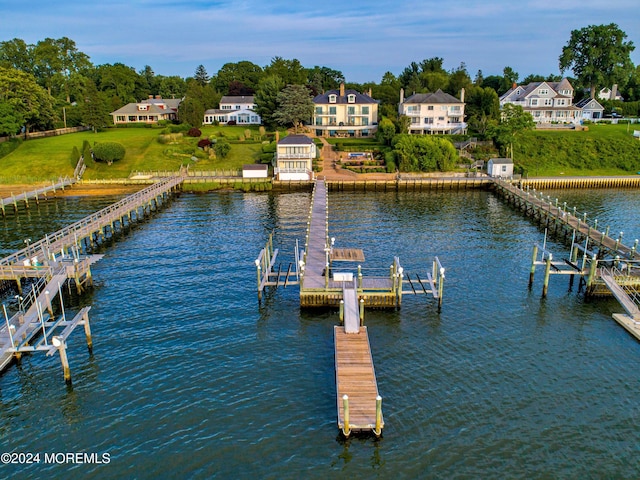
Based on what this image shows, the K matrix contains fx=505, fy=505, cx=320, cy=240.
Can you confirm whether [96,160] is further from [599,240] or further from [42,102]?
[599,240]

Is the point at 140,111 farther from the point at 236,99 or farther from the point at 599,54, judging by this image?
the point at 599,54

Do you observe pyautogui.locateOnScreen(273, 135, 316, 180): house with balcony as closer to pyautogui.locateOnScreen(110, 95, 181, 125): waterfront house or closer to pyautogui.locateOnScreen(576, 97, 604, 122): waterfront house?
pyautogui.locateOnScreen(110, 95, 181, 125): waterfront house

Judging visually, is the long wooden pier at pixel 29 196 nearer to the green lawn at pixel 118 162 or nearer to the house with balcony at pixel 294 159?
the green lawn at pixel 118 162

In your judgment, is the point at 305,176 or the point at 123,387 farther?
the point at 305,176

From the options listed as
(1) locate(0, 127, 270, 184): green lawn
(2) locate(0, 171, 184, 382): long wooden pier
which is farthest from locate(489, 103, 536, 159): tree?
(2) locate(0, 171, 184, 382): long wooden pier

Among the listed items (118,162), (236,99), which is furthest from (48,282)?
(236,99)

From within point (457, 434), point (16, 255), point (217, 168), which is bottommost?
point (457, 434)

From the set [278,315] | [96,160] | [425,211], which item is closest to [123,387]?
[278,315]

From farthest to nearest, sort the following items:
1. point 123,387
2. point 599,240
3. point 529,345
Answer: point 599,240, point 529,345, point 123,387
